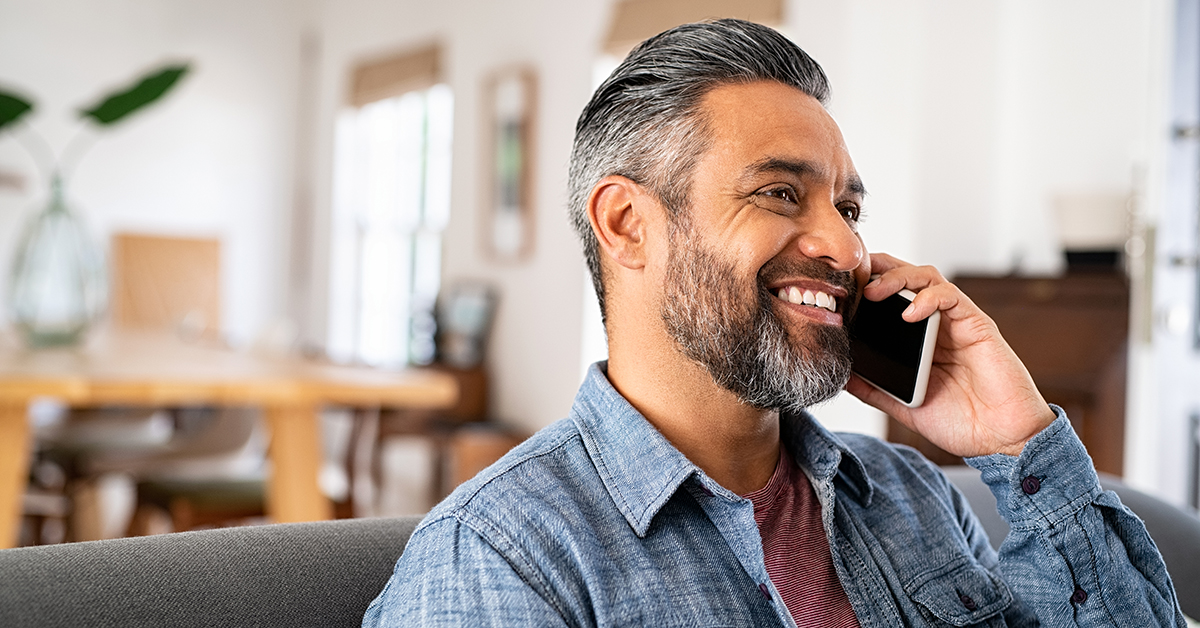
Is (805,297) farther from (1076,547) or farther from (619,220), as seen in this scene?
(1076,547)

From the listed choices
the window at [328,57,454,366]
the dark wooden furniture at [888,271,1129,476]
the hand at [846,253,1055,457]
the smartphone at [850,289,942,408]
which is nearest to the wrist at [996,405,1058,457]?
the hand at [846,253,1055,457]

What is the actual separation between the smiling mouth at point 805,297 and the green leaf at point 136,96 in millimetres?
2474

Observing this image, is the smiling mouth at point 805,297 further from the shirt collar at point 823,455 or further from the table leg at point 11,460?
the table leg at point 11,460

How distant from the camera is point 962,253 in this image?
12.6 ft

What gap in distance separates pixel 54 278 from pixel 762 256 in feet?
8.90

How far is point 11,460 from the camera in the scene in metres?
2.33

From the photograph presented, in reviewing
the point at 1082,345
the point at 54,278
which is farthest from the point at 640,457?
the point at 54,278

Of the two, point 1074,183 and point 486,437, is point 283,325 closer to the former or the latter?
point 486,437

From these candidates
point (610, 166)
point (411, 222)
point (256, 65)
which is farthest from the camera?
point (256, 65)

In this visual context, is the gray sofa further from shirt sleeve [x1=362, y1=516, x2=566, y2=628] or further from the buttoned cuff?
the buttoned cuff

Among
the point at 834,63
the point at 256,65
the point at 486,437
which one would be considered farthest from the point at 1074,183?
the point at 256,65

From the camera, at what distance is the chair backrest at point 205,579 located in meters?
0.85

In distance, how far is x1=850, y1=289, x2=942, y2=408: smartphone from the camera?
1.16 m

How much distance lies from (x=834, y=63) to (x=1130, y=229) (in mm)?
1198
